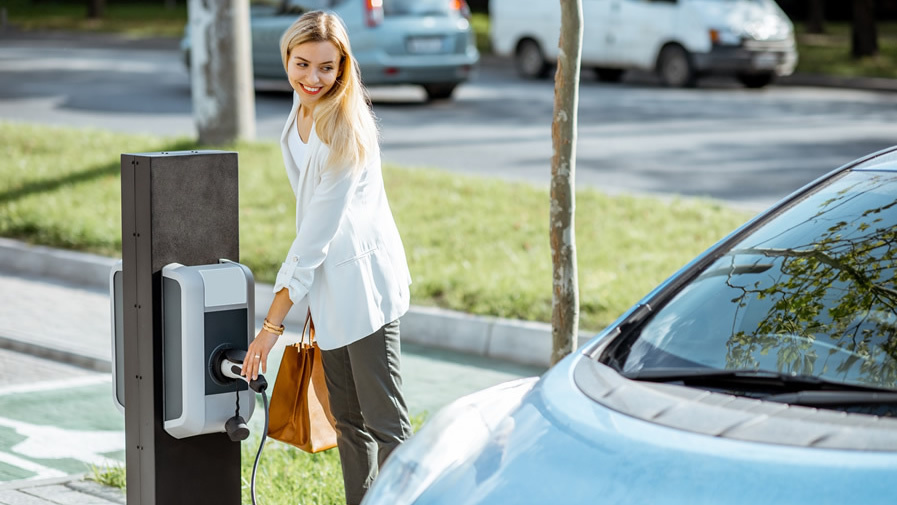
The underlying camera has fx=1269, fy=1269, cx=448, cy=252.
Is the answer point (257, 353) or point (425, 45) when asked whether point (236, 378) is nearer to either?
point (257, 353)

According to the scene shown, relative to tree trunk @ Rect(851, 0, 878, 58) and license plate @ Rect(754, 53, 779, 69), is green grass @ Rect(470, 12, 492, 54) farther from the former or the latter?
license plate @ Rect(754, 53, 779, 69)

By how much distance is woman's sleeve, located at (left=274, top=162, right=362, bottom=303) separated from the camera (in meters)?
3.52

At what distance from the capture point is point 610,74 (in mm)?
21141

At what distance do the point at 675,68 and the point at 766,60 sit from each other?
1387mm

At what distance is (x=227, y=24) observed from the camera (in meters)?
10.6

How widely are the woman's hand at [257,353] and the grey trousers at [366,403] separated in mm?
289

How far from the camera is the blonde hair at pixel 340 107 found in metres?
3.54

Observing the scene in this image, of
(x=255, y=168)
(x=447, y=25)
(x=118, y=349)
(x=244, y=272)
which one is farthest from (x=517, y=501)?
(x=447, y=25)

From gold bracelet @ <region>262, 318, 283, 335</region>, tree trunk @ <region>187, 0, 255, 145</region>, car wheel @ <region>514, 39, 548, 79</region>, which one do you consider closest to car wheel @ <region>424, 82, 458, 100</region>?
car wheel @ <region>514, 39, 548, 79</region>

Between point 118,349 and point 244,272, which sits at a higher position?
point 244,272

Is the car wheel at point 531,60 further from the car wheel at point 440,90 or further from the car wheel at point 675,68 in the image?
Answer: the car wheel at point 440,90

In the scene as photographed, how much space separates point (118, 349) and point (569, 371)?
1.59m

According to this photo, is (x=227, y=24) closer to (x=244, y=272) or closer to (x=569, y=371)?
(x=244, y=272)

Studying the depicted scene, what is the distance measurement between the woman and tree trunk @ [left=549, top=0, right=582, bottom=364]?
1.16m
